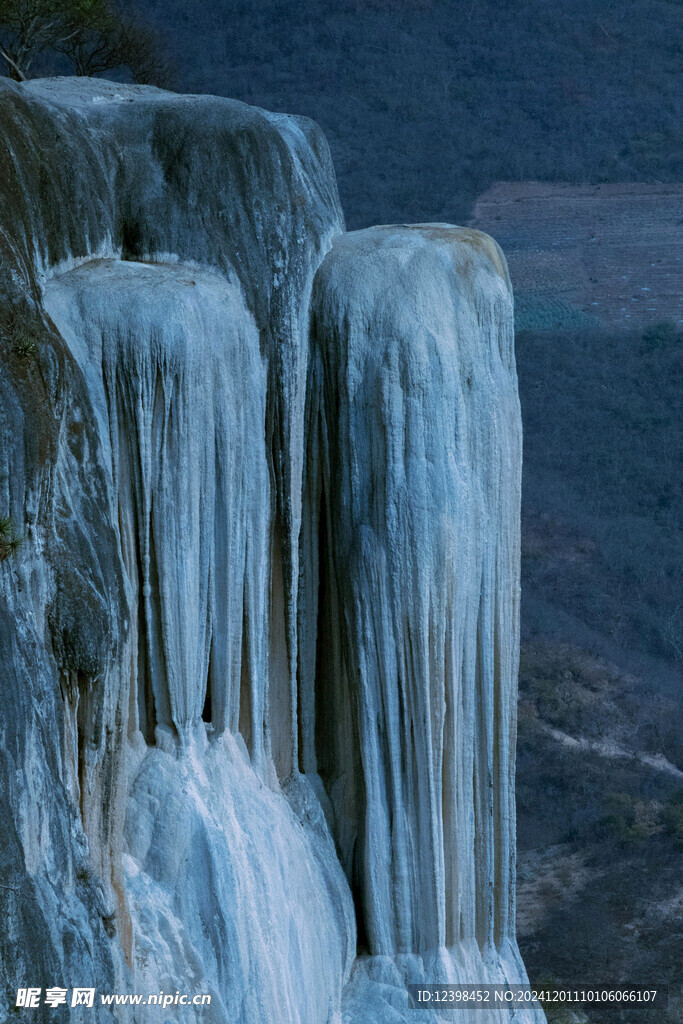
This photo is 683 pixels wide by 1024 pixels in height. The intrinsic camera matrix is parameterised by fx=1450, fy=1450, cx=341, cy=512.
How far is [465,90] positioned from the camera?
644 inches

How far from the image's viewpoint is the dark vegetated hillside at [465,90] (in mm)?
15648

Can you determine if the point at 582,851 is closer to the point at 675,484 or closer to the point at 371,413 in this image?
the point at 675,484

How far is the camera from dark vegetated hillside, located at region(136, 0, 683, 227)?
1565 centimetres

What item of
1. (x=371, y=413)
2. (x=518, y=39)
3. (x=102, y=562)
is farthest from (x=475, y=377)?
(x=518, y=39)

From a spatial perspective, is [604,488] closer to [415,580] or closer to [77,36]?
[77,36]

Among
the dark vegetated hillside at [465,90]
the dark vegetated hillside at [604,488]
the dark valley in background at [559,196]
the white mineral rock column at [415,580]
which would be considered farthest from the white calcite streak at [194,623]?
the dark vegetated hillside at [465,90]

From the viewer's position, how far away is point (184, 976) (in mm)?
4734

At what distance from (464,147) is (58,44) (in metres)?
7.86

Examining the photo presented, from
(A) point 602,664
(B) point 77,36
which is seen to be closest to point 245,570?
(B) point 77,36

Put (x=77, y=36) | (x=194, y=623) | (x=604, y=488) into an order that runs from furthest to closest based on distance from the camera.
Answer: (x=604, y=488) < (x=77, y=36) < (x=194, y=623)

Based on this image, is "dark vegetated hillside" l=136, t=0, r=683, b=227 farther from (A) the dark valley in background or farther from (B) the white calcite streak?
(B) the white calcite streak

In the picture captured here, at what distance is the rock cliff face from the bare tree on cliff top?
69.6 inches

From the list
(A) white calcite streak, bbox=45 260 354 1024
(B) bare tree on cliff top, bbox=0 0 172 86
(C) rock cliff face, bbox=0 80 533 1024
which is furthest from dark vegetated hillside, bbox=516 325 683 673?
(A) white calcite streak, bbox=45 260 354 1024

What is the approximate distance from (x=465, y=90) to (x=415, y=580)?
12.0 meters
